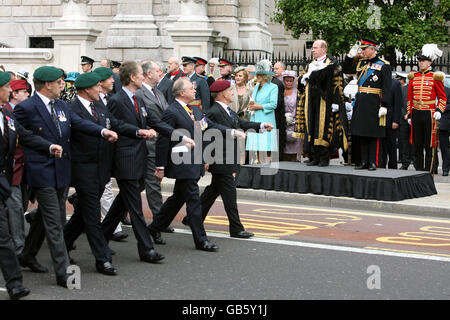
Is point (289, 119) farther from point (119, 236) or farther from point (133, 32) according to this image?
point (133, 32)

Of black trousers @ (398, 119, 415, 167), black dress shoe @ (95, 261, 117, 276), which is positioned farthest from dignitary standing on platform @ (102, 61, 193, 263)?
black trousers @ (398, 119, 415, 167)

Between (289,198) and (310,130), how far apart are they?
1.15 meters

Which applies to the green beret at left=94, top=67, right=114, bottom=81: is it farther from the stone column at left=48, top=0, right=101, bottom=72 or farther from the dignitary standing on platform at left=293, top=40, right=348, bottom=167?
the stone column at left=48, top=0, right=101, bottom=72

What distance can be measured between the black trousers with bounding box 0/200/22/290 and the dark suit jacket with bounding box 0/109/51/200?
0.63ft

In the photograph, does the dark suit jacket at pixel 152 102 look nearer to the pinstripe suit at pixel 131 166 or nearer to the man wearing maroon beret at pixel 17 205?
the pinstripe suit at pixel 131 166

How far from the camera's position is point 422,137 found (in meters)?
15.3

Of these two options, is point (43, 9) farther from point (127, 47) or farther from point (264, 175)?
point (264, 175)

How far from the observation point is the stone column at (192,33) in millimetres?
21812

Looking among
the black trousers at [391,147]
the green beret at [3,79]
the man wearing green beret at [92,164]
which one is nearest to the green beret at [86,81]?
the man wearing green beret at [92,164]

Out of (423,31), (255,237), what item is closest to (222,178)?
(255,237)

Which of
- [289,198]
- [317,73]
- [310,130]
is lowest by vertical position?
[289,198]

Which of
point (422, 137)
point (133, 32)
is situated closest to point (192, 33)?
point (133, 32)

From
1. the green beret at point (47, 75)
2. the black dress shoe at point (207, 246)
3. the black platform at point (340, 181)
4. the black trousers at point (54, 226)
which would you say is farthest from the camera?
the black platform at point (340, 181)
